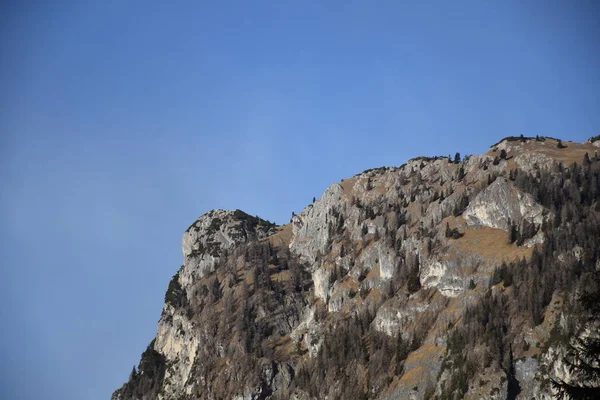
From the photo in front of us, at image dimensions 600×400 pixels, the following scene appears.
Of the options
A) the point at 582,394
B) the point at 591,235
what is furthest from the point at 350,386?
the point at 582,394

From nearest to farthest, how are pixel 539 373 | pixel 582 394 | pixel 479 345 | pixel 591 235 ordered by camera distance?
pixel 582 394 < pixel 539 373 < pixel 479 345 < pixel 591 235

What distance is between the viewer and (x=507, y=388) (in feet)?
516

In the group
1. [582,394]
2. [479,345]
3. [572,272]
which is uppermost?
[572,272]

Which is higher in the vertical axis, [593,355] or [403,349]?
[403,349]

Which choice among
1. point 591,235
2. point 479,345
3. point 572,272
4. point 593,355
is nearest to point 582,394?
point 593,355

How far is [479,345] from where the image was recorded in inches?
6821

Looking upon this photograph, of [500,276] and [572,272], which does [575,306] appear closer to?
[572,272]

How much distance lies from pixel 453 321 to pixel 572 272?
3342cm

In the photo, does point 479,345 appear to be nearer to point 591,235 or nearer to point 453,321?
point 453,321

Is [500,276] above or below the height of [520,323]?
above

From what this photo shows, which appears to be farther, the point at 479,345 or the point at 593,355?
the point at 479,345

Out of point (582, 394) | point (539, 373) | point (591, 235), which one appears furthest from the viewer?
point (591, 235)

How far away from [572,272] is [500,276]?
20.6 m

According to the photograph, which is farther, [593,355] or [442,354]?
[442,354]
